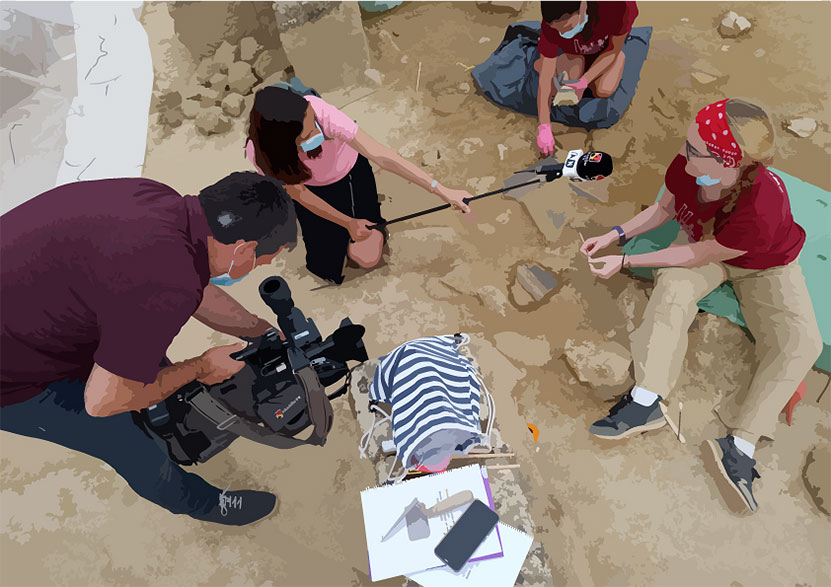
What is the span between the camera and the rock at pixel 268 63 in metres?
4.55

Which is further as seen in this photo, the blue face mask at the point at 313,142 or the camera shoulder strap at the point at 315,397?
the blue face mask at the point at 313,142

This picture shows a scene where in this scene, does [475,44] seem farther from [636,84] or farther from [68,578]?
[68,578]

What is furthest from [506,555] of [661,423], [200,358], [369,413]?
[200,358]

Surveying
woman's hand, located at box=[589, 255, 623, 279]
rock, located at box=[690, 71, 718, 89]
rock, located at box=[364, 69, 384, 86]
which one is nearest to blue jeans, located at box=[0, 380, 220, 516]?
woman's hand, located at box=[589, 255, 623, 279]

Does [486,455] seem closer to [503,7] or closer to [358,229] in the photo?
[358,229]

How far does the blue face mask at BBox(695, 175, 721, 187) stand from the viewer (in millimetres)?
2266

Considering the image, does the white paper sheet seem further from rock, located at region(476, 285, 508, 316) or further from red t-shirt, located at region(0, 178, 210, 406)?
rock, located at region(476, 285, 508, 316)

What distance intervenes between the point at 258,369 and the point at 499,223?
82.5 inches

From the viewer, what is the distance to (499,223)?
354cm

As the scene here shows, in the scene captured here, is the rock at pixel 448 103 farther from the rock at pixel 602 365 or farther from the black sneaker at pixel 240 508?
the black sneaker at pixel 240 508

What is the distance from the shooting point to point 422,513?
2.14 metres

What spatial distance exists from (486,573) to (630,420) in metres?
1.10

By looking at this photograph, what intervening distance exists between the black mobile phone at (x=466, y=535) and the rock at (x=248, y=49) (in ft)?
13.9

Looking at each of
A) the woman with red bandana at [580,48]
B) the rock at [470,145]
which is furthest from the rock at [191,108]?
the woman with red bandana at [580,48]
